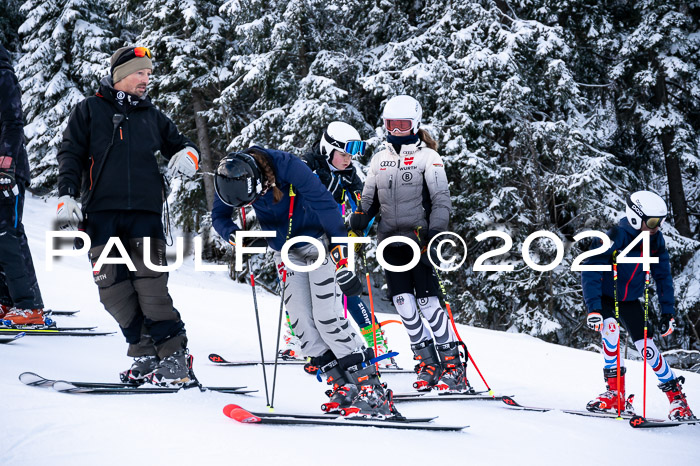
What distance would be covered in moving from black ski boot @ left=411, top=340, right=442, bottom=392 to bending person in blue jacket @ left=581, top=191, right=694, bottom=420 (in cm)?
134

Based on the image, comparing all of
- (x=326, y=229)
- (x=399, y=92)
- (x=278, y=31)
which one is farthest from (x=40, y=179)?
(x=326, y=229)

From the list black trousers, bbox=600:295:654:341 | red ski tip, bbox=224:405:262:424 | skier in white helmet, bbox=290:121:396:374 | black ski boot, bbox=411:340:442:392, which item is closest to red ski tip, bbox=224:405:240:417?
red ski tip, bbox=224:405:262:424

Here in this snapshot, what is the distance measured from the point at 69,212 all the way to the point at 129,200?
1.25ft

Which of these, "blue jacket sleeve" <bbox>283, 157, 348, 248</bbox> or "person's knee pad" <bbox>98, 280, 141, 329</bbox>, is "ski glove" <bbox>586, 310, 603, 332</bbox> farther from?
"person's knee pad" <bbox>98, 280, 141, 329</bbox>

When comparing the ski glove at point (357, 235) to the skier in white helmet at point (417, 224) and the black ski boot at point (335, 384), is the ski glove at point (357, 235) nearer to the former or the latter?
the skier in white helmet at point (417, 224)

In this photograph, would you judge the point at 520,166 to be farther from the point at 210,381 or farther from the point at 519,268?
the point at 210,381

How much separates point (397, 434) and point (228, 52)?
1585cm

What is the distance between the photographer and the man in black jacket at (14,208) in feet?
16.5

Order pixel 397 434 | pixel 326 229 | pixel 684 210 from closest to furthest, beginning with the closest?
pixel 397 434, pixel 326 229, pixel 684 210

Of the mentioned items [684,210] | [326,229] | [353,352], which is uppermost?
[684,210]

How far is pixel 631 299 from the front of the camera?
5.48 metres

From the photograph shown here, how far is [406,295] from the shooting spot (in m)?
5.43

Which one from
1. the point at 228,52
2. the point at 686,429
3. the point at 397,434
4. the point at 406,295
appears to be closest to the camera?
the point at 397,434

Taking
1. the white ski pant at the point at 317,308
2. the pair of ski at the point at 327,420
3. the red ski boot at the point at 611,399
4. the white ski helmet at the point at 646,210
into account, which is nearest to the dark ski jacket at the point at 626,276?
the white ski helmet at the point at 646,210
